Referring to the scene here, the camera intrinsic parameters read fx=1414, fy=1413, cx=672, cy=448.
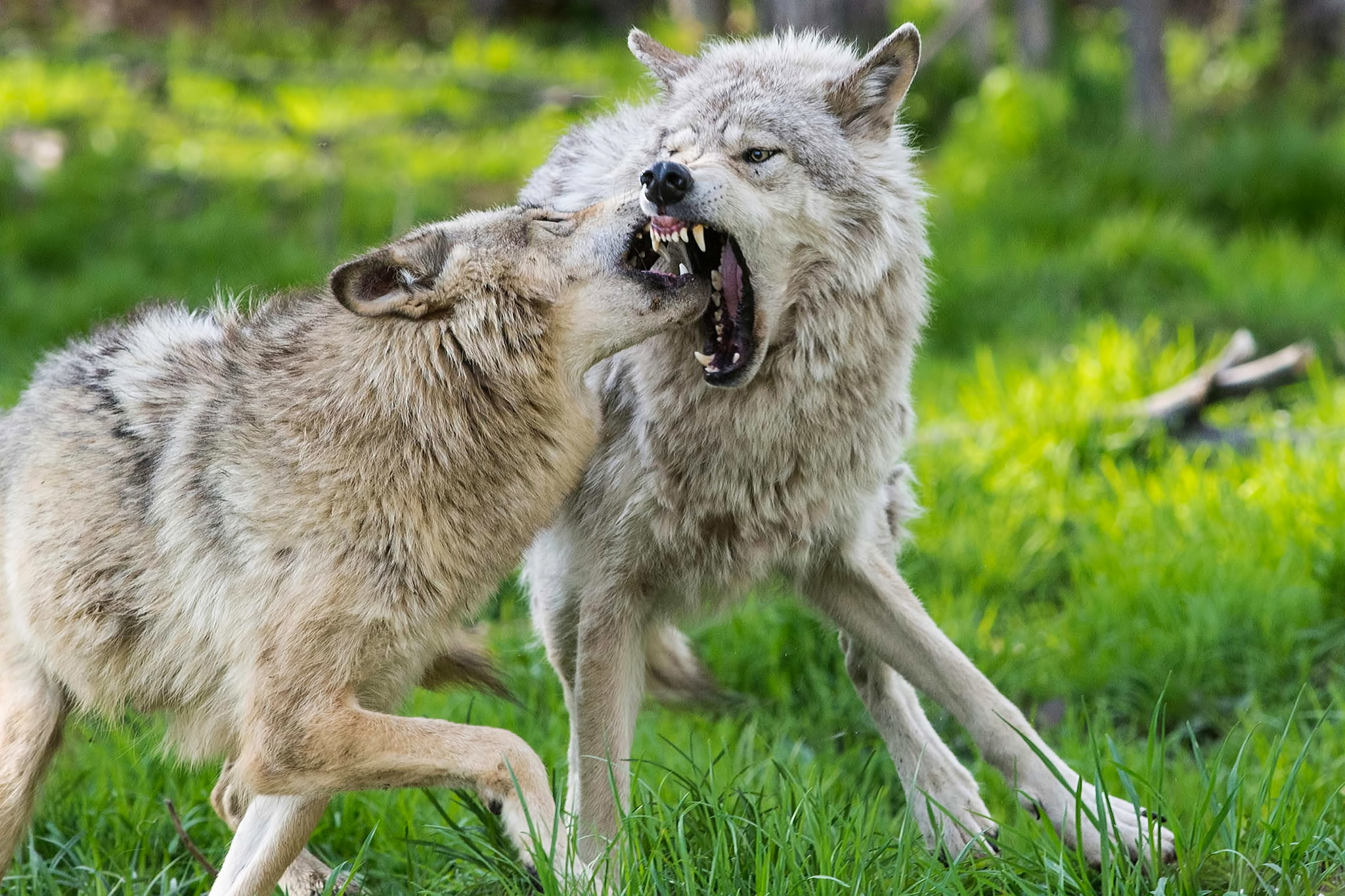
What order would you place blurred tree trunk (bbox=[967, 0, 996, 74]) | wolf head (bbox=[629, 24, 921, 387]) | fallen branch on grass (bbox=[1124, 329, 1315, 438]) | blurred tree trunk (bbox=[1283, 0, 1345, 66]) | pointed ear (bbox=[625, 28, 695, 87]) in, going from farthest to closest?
1. blurred tree trunk (bbox=[967, 0, 996, 74])
2. blurred tree trunk (bbox=[1283, 0, 1345, 66])
3. fallen branch on grass (bbox=[1124, 329, 1315, 438])
4. pointed ear (bbox=[625, 28, 695, 87])
5. wolf head (bbox=[629, 24, 921, 387])

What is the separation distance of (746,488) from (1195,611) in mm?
2206

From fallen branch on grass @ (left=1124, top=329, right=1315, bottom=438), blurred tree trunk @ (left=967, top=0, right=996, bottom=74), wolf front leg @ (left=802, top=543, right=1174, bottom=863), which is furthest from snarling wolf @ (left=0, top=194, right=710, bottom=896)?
blurred tree trunk @ (left=967, top=0, right=996, bottom=74)

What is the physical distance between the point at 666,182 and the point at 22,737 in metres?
2.21

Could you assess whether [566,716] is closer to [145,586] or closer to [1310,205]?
[145,586]

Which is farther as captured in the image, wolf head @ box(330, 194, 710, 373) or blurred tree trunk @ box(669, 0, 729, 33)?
blurred tree trunk @ box(669, 0, 729, 33)

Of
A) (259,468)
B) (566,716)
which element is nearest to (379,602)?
(259,468)

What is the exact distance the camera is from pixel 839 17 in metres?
8.33

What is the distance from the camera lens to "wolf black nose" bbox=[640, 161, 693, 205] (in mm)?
3535

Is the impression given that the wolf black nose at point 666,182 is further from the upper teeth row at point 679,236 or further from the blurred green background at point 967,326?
the blurred green background at point 967,326

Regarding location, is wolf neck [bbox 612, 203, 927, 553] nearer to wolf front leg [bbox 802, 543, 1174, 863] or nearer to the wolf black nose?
wolf front leg [bbox 802, 543, 1174, 863]

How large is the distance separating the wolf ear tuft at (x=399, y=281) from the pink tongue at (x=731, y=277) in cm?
74

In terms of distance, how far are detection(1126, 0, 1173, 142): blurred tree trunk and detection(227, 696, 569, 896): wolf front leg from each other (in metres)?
8.81

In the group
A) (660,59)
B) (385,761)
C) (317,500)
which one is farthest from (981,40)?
(385,761)

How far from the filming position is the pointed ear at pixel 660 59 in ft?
14.4
